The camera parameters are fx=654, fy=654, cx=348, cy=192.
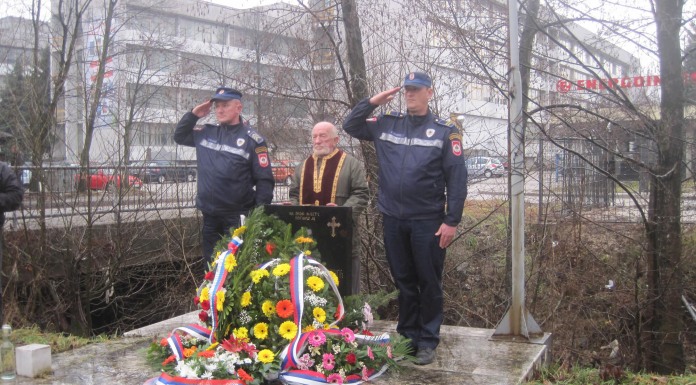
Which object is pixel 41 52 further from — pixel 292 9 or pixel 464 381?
pixel 464 381

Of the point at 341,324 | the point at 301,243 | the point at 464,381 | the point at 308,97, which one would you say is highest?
the point at 308,97

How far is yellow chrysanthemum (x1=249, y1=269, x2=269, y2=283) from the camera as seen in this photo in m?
4.37

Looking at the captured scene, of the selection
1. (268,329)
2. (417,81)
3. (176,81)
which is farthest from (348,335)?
(176,81)

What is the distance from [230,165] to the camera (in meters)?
5.58

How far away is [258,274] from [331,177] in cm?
129

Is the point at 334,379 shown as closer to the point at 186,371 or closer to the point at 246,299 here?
the point at 246,299

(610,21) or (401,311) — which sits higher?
(610,21)

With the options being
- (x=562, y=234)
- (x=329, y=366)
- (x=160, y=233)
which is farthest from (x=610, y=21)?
(x=160, y=233)

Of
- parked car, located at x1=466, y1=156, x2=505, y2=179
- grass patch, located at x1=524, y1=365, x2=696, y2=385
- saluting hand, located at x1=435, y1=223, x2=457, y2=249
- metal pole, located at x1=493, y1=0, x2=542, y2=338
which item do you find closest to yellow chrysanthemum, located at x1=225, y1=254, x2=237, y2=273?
saluting hand, located at x1=435, y1=223, x2=457, y2=249

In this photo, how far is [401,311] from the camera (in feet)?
16.3

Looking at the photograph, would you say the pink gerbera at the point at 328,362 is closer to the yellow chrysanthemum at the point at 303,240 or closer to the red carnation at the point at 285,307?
the red carnation at the point at 285,307

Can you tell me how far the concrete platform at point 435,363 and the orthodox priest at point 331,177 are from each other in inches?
40.0

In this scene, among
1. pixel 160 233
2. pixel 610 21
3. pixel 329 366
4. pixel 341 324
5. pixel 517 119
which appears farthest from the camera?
pixel 160 233

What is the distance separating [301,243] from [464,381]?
1493 mm
